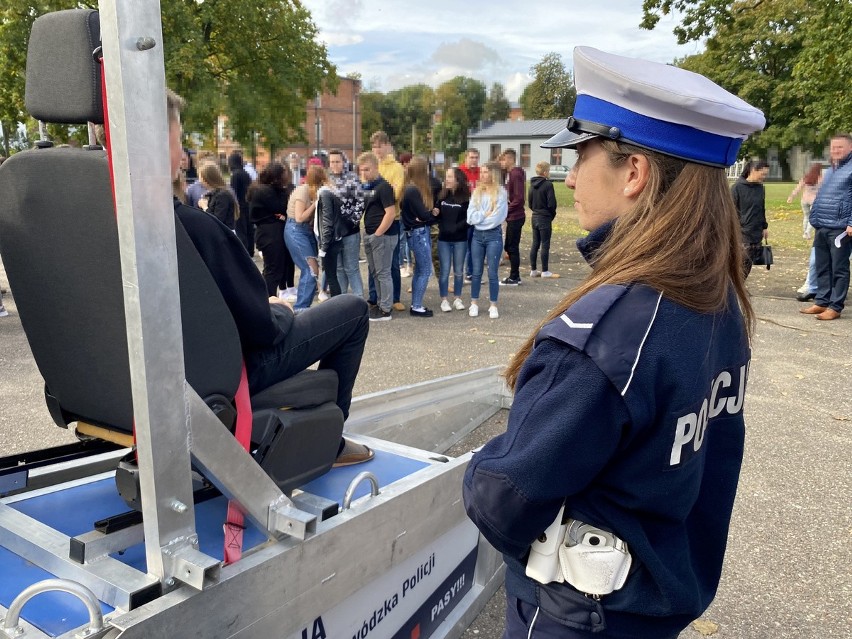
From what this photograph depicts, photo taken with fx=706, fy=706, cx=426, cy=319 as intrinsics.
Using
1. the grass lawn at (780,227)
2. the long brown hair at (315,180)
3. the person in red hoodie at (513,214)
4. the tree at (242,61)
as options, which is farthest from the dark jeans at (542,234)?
the tree at (242,61)

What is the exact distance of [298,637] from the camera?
184cm

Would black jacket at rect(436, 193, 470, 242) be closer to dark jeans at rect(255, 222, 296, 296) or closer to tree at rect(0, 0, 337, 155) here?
dark jeans at rect(255, 222, 296, 296)

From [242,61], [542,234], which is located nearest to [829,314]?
[542,234]

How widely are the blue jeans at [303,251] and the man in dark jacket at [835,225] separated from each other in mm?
6045

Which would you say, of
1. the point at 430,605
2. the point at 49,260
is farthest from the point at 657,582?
the point at 49,260

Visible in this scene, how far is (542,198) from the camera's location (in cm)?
1095

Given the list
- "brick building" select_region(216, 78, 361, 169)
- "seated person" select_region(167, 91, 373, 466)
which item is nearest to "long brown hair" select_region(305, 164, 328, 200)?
"seated person" select_region(167, 91, 373, 466)

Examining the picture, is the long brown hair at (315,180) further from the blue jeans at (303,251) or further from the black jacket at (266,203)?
the black jacket at (266,203)

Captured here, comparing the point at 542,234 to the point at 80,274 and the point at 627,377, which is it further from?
the point at 627,377

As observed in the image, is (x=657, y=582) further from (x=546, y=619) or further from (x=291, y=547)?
(x=291, y=547)

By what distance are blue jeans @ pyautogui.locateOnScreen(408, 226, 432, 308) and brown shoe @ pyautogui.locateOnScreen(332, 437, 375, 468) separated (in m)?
5.89

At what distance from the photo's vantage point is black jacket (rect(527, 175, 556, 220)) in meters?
11.0

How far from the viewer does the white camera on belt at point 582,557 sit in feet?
4.16

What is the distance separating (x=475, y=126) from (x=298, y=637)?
98.2 metres
